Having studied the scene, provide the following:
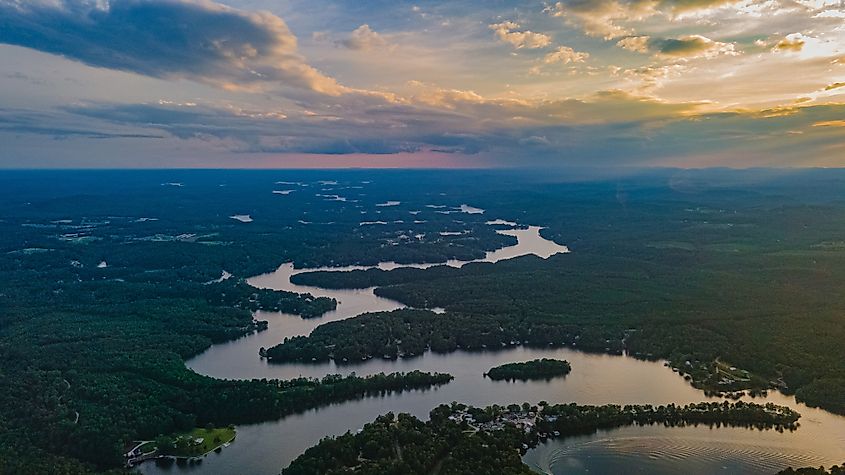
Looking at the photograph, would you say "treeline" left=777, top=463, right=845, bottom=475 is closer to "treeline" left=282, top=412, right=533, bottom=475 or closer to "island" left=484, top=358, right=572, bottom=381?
"treeline" left=282, top=412, right=533, bottom=475

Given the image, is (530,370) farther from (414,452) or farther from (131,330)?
(131,330)

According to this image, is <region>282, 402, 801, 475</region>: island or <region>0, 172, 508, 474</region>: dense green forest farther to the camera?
<region>0, 172, 508, 474</region>: dense green forest

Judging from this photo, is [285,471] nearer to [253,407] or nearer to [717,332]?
[253,407]

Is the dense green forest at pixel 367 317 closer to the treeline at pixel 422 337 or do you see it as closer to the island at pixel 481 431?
the treeline at pixel 422 337

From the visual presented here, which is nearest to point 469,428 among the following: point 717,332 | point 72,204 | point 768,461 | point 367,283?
point 768,461

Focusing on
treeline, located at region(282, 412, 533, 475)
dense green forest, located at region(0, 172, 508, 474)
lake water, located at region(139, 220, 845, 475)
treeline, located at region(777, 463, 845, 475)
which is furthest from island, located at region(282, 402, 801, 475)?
dense green forest, located at region(0, 172, 508, 474)
